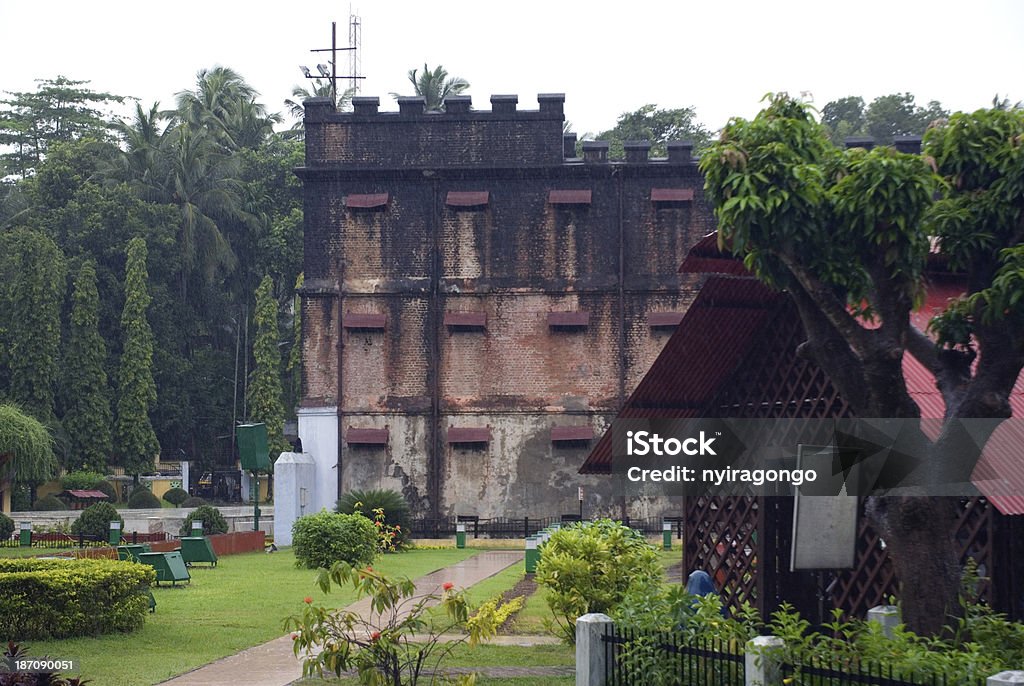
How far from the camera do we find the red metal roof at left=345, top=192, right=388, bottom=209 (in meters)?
40.2

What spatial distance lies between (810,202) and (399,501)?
1048 inches

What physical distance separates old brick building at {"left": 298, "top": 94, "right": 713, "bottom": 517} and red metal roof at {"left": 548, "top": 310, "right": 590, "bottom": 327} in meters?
0.04

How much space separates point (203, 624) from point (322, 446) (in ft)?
73.0

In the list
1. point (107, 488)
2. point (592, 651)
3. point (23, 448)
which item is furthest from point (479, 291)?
point (592, 651)

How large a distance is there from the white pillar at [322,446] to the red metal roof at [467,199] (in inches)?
289

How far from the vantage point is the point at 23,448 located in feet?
152

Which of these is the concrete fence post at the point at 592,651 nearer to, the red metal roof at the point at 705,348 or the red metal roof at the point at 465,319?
the red metal roof at the point at 705,348

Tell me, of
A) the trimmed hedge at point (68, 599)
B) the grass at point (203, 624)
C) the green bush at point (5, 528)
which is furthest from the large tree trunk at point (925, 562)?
the green bush at point (5, 528)

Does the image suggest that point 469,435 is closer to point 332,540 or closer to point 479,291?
point 479,291

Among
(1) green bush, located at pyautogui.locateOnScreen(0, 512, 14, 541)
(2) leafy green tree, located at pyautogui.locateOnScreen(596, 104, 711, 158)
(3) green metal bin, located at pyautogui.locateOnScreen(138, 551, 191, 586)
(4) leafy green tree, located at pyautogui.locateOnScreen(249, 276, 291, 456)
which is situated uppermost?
(2) leafy green tree, located at pyautogui.locateOnScreen(596, 104, 711, 158)

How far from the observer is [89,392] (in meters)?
57.3

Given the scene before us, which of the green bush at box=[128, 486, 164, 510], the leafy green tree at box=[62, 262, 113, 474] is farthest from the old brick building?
the leafy green tree at box=[62, 262, 113, 474]

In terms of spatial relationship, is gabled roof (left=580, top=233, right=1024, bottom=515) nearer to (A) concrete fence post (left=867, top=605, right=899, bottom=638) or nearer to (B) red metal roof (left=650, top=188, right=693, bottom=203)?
(A) concrete fence post (left=867, top=605, right=899, bottom=638)

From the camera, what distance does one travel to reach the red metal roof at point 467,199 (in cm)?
4000
